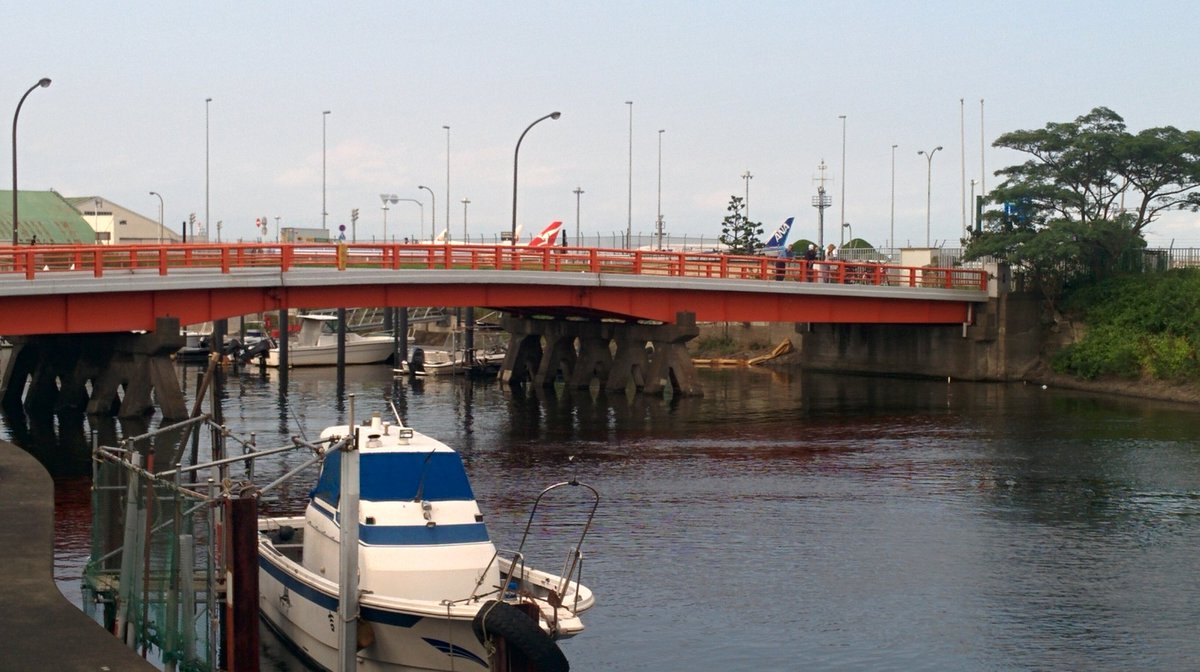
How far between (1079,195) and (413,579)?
52.8 m

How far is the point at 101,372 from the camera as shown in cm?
5069

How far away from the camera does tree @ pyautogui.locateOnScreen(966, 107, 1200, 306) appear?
62500 mm

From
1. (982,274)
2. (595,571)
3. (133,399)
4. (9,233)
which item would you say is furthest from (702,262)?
(9,233)

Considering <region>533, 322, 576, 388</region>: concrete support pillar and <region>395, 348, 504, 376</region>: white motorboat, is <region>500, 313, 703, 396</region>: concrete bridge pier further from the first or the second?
<region>395, 348, 504, 376</region>: white motorboat

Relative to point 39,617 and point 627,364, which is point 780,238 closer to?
point 627,364

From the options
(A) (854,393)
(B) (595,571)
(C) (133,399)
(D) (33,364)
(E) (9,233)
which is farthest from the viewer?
(E) (9,233)

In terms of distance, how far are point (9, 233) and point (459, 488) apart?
100 metres

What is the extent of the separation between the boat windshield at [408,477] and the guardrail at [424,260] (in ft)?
86.5

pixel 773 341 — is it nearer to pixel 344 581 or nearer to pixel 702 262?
pixel 702 262

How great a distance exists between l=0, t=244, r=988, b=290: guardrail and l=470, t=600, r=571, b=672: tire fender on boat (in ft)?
99.1

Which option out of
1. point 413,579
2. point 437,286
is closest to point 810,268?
point 437,286

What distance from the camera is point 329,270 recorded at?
49.8m

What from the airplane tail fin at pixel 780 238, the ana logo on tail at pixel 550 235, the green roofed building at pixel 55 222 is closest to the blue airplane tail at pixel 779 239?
the airplane tail fin at pixel 780 238

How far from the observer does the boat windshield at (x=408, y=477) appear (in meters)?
19.7
